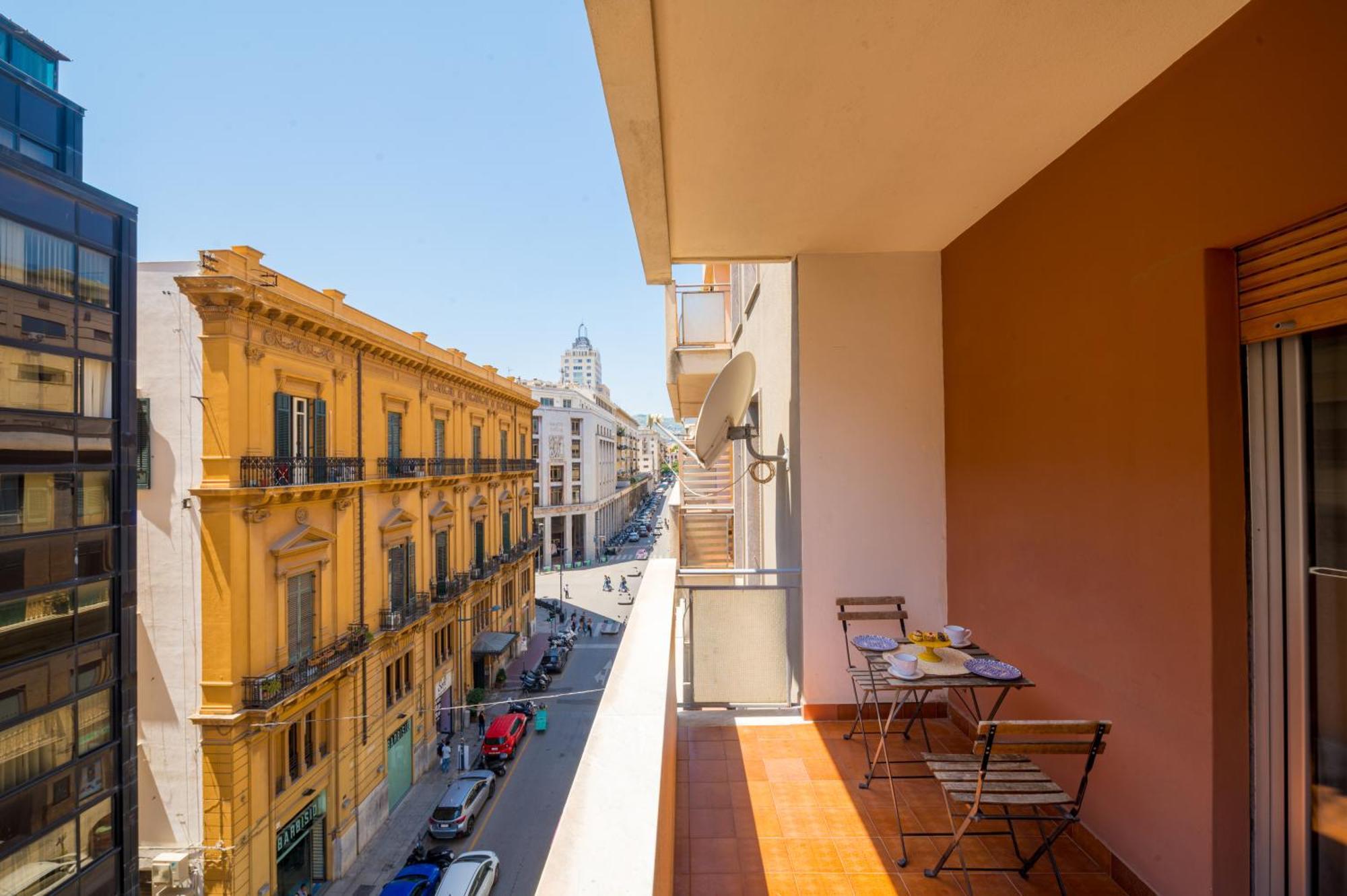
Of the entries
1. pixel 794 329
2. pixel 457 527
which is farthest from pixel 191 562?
pixel 794 329

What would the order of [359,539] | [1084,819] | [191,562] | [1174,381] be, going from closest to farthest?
[1174,381], [1084,819], [191,562], [359,539]

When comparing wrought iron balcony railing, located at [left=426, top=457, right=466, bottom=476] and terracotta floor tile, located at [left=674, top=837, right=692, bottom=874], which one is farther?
wrought iron balcony railing, located at [left=426, top=457, right=466, bottom=476]

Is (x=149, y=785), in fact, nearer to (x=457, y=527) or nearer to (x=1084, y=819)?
(x=457, y=527)

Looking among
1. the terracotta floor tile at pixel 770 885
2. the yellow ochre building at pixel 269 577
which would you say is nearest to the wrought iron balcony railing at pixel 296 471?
the yellow ochre building at pixel 269 577

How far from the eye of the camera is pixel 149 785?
909 cm

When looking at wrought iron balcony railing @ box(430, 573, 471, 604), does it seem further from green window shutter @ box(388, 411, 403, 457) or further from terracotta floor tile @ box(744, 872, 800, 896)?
terracotta floor tile @ box(744, 872, 800, 896)

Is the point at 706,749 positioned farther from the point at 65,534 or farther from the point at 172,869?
the point at 172,869

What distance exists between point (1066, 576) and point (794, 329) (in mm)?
2189

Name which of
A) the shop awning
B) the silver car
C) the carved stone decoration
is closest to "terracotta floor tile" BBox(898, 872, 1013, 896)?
the carved stone decoration

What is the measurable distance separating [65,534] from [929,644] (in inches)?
460

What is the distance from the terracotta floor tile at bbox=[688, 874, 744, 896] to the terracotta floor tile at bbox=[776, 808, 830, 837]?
38 centimetres

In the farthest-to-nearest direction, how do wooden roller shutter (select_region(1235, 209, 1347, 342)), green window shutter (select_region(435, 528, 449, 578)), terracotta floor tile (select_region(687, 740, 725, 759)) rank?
green window shutter (select_region(435, 528, 449, 578)) → terracotta floor tile (select_region(687, 740, 725, 759)) → wooden roller shutter (select_region(1235, 209, 1347, 342))

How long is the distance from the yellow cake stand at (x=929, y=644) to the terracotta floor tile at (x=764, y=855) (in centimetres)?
105

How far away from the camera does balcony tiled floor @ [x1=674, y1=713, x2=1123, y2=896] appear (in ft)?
7.26
